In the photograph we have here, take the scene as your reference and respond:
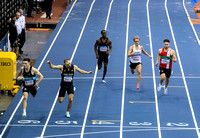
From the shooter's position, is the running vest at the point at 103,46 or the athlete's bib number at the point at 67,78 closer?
the athlete's bib number at the point at 67,78

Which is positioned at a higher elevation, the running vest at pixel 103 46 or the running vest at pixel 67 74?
the running vest at pixel 103 46

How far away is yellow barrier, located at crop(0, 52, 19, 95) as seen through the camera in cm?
1511

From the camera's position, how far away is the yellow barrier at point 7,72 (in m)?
15.1

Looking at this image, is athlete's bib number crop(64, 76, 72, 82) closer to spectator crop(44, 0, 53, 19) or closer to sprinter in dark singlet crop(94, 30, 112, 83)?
sprinter in dark singlet crop(94, 30, 112, 83)

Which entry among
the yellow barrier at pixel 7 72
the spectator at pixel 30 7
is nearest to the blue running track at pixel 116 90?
the yellow barrier at pixel 7 72

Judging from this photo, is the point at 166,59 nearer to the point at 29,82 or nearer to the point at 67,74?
the point at 67,74

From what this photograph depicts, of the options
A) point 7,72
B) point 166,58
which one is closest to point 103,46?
point 166,58

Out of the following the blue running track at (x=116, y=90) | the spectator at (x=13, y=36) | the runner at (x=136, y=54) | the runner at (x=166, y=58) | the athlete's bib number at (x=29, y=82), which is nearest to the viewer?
the blue running track at (x=116, y=90)

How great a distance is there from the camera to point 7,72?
15.3 meters

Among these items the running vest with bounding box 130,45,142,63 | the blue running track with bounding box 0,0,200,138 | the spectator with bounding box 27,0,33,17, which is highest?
the spectator with bounding box 27,0,33,17

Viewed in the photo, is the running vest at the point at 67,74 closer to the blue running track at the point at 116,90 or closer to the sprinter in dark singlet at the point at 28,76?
the sprinter in dark singlet at the point at 28,76

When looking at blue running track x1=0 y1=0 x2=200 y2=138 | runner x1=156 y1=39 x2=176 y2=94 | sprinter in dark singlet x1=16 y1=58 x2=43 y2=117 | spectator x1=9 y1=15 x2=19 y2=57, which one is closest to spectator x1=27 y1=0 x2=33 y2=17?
blue running track x1=0 y1=0 x2=200 y2=138

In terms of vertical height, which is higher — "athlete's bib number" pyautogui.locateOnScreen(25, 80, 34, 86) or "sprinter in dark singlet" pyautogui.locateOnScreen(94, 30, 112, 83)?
"sprinter in dark singlet" pyautogui.locateOnScreen(94, 30, 112, 83)

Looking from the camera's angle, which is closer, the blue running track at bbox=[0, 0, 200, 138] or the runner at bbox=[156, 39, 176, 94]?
the blue running track at bbox=[0, 0, 200, 138]
